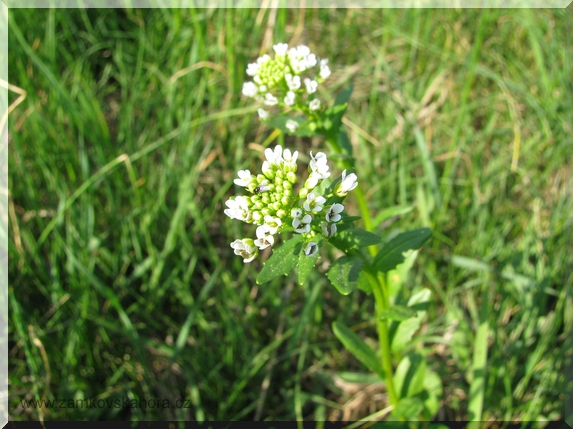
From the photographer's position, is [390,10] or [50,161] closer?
[50,161]

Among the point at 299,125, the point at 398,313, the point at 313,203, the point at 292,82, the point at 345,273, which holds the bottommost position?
the point at 398,313

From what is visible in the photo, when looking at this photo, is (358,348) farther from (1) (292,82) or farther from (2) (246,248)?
(1) (292,82)

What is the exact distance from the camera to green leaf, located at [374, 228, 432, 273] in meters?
3.01

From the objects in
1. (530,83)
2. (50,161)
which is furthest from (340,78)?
(50,161)

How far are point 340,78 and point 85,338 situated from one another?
11.2 ft

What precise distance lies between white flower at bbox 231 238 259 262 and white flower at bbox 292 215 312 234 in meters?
0.32

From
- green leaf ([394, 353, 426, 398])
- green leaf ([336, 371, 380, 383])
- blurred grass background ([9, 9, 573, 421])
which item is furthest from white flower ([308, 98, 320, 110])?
green leaf ([336, 371, 380, 383])

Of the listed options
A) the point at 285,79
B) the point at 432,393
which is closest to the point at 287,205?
the point at 285,79

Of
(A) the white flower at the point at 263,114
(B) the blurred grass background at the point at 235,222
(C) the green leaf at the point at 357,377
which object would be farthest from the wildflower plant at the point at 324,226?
(B) the blurred grass background at the point at 235,222

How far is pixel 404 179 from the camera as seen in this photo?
176 inches

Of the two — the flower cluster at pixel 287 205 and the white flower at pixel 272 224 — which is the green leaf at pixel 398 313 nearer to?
the flower cluster at pixel 287 205

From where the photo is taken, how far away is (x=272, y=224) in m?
2.53

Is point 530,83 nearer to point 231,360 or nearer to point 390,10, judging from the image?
point 390,10

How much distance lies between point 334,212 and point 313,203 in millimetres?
109
